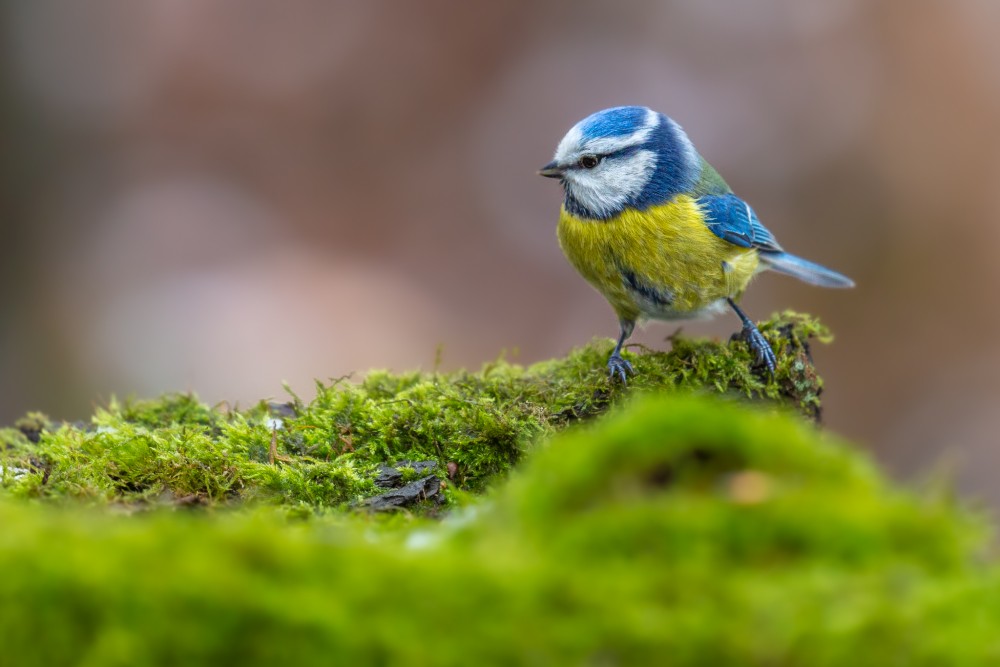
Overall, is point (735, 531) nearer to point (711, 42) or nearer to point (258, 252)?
point (258, 252)

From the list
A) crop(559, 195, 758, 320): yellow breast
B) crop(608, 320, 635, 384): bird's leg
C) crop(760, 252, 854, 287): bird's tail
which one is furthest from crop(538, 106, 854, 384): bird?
crop(760, 252, 854, 287): bird's tail

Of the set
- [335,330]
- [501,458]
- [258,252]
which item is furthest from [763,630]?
[258,252]

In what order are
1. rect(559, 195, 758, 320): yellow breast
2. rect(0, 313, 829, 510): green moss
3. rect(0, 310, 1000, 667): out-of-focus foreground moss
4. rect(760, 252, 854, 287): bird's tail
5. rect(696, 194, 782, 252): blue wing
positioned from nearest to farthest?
rect(0, 310, 1000, 667): out-of-focus foreground moss < rect(0, 313, 829, 510): green moss < rect(559, 195, 758, 320): yellow breast < rect(696, 194, 782, 252): blue wing < rect(760, 252, 854, 287): bird's tail

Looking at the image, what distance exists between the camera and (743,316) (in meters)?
3.52

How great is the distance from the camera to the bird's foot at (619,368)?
3061 mm

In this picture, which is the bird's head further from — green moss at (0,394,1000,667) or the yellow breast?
green moss at (0,394,1000,667)

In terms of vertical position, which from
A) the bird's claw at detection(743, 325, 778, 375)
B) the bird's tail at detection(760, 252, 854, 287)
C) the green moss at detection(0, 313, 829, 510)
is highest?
the bird's tail at detection(760, 252, 854, 287)

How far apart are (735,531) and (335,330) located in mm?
5869

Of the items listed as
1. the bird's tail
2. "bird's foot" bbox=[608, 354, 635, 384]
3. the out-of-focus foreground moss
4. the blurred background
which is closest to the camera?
the out-of-focus foreground moss

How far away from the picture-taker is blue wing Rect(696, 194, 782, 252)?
3.79 meters

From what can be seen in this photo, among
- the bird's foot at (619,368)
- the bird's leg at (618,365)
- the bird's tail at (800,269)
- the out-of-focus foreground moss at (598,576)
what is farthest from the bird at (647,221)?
the out-of-focus foreground moss at (598,576)

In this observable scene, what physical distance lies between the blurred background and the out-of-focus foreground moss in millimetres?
5621

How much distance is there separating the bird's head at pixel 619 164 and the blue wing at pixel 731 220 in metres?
0.13

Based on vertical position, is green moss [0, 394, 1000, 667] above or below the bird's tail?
below
